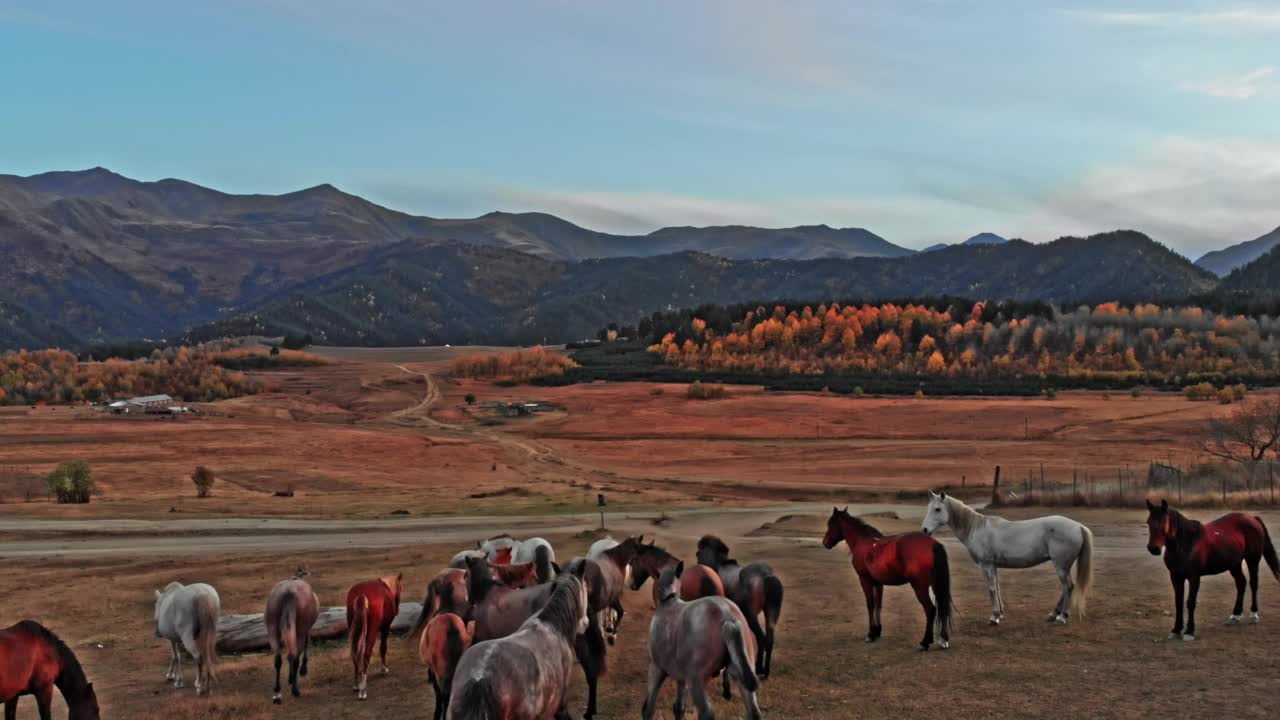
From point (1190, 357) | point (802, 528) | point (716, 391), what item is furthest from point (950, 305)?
point (802, 528)

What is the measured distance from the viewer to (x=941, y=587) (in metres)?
17.1

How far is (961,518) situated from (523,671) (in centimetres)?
1204

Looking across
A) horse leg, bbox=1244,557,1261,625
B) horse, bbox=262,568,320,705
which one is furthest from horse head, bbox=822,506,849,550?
horse, bbox=262,568,320,705

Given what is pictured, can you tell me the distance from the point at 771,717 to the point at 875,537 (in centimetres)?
546

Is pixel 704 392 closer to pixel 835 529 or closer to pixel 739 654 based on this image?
pixel 835 529

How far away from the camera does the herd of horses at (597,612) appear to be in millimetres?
11281

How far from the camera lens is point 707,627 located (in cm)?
1266

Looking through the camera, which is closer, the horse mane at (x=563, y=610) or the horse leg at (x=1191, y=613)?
the horse mane at (x=563, y=610)

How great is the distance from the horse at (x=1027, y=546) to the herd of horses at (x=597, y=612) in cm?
3

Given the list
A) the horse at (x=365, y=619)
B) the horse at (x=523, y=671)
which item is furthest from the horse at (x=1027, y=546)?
the horse at (x=365, y=619)

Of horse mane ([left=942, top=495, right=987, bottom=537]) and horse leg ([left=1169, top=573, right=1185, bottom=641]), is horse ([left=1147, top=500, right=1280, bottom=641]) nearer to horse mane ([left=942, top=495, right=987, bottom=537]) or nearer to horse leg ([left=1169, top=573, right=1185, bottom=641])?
horse leg ([left=1169, top=573, right=1185, bottom=641])

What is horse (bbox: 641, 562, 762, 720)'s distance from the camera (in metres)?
12.4

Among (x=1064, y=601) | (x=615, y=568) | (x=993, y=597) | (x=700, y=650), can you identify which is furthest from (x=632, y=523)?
(x=700, y=650)

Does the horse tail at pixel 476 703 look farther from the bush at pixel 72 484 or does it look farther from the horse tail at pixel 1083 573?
the bush at pixel 72 484
